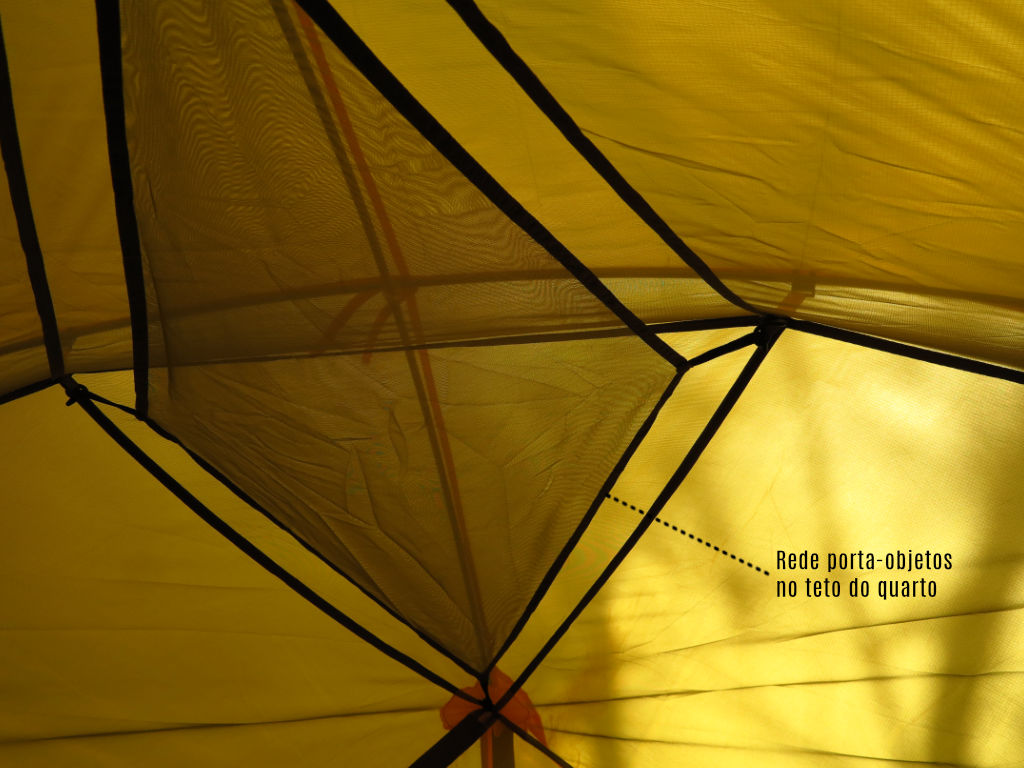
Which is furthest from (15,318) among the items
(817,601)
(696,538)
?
(817,601)

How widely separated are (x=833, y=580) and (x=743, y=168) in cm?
99

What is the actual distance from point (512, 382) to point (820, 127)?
0.60 m

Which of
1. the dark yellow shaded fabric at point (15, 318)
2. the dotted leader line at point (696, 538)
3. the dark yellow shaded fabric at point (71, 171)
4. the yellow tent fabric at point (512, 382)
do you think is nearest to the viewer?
the yellow tent fabric at point (512, 382)

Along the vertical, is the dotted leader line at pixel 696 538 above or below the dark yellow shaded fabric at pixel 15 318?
below

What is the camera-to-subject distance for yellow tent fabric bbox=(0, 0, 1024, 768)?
1.08 meters

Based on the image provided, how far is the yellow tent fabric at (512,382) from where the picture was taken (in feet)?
3.54

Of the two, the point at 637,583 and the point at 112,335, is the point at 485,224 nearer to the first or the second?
the point at 112,335

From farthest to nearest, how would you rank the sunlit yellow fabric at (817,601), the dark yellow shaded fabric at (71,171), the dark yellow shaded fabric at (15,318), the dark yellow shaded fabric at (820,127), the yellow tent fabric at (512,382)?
the sunlit yellow fabric at (817,601), the dark yellow shaded fabric at (15,318), the dark yellow shaded fabric at (71,171), the yellow tent fabric at (512,382), the dark yellow shaded fabric at (820,127)

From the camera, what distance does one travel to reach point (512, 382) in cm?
146

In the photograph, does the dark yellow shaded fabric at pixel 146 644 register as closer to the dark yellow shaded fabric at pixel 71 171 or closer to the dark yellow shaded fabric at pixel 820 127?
the dark yellow shaded fabric at pixel 71 171

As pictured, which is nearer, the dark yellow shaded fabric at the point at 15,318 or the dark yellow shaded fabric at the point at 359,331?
the dark yellow shaded fabric at the point at 359,331

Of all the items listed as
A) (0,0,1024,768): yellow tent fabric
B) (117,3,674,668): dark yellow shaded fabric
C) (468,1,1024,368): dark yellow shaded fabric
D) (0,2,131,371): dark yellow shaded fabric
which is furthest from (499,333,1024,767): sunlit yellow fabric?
(0,2,131,371): dark yellow shaded fabric

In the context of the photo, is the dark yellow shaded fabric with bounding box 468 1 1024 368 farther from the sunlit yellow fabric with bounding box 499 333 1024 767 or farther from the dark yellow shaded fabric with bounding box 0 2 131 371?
the dark yellow shaded fabric with bounding box 0 2 131 371

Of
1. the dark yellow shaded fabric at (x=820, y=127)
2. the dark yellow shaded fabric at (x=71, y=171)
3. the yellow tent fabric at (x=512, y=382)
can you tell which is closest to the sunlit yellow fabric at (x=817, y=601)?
the yellow tent fabric at (x=512, y=382)
